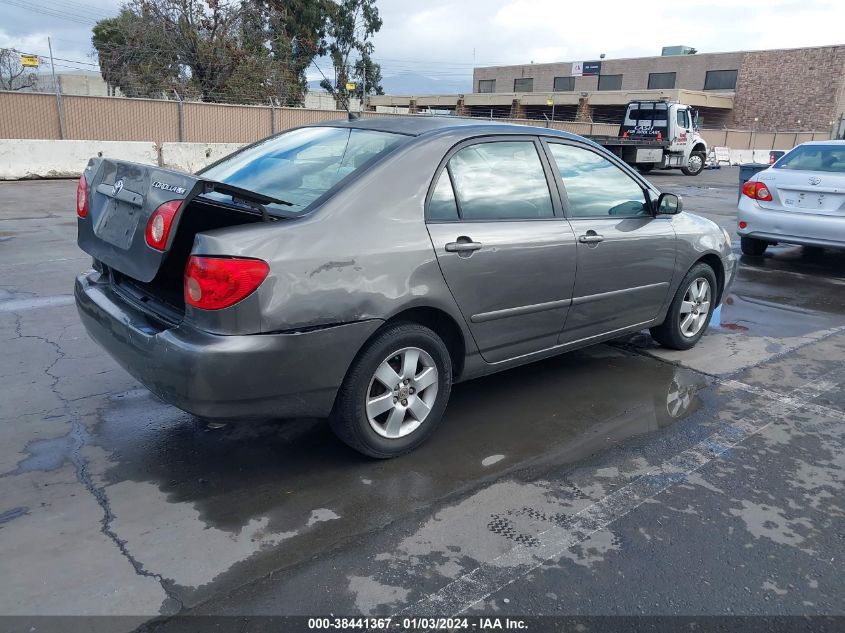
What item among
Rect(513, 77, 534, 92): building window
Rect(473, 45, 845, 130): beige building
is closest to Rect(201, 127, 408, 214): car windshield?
Rect(473, 45, 845, 130): beige building

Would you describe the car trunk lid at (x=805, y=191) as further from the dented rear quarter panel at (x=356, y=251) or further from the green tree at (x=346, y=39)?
the green tree at (x=346, y=39)

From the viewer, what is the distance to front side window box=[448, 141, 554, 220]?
378 cm

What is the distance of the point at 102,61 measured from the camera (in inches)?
1406

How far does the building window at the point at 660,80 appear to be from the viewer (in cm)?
5525

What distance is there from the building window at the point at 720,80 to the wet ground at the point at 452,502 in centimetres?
5316

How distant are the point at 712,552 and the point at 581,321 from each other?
5.91 feet

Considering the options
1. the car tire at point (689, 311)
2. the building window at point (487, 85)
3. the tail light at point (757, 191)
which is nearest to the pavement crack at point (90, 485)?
the car tire at point (689, 311)

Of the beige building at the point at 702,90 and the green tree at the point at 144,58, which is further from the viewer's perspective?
the beige building at the point at 702,90

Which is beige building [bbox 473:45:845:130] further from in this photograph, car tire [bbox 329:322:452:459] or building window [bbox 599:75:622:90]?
car tire [bbox 329:322:452:459]

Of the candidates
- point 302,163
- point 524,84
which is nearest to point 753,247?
point 302,163

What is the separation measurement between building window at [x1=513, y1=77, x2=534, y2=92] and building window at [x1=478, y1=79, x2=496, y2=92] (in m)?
2.78

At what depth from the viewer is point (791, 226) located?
836 centimetres

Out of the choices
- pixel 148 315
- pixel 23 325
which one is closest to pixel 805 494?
pixel 148 315

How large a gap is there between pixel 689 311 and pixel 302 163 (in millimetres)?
3277
